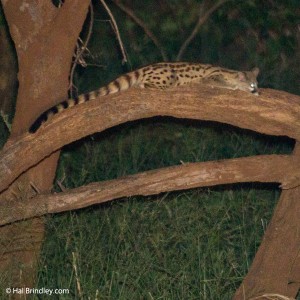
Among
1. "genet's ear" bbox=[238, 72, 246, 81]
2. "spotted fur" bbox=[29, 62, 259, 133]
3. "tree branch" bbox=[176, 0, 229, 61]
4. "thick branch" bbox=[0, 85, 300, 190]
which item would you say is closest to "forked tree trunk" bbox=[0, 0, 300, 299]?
"thick branch" bbox=[0, 85, 300, 190]

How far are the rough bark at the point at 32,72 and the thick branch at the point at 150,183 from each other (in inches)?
10.0

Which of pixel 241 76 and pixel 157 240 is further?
pixel 241 76

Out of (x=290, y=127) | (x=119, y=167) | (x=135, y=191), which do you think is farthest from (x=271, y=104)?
(x=119, y=167)

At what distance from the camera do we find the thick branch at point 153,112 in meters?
6.21

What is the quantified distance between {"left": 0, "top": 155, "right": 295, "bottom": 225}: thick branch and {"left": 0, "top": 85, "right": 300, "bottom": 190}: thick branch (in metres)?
0.23

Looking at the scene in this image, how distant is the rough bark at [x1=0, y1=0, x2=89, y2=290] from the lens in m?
6.64

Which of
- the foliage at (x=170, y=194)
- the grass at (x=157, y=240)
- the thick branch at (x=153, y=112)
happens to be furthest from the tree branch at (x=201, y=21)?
the thick branch at (x=153, y=112)

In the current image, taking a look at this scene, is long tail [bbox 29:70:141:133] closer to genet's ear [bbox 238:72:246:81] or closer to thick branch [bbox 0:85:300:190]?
thick branch [bbox 0:85:300:190]

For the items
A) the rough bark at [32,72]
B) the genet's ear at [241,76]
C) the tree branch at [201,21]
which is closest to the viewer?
the rough bark at [32,72]

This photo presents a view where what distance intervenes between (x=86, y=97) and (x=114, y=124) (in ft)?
1.39

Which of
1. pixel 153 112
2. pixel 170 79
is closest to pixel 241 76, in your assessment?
pixel 170 79

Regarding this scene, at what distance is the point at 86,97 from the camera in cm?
661

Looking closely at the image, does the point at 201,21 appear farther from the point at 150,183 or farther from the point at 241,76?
the point at 150,183

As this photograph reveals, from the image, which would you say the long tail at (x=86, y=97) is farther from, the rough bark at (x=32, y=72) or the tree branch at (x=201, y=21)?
the tree branch at (x=201, y=21)
